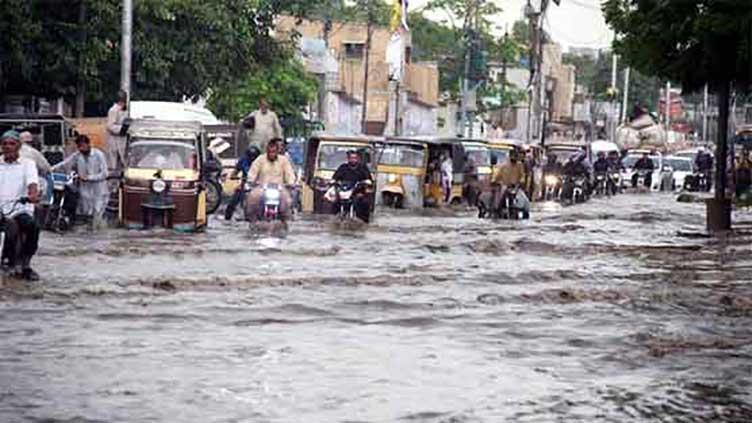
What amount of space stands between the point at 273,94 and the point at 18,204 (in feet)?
151

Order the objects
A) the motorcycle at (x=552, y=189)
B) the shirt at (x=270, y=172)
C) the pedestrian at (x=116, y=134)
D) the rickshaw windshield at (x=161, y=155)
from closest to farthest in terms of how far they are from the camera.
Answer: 1. the rickshaw windshield at (x=161, y=155)
2. the shirt at (x=270, y=172)
3. the pedestrian at (x=116, y=134)
4. the motorcycle at (x=552, y=189)

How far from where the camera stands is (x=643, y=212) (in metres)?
43.2

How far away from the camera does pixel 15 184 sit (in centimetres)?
1736

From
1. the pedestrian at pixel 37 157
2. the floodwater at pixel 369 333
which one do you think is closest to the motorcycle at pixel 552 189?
the floodwater at pixel 369 333

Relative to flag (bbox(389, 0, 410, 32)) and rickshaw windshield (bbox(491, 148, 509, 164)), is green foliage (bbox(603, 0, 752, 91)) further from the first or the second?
flag (bbox(389, 0, 410, 32))

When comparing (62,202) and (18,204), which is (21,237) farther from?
(62,202)

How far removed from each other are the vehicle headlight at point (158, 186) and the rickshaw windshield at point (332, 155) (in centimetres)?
862

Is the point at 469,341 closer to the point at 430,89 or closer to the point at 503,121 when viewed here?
the point at 430,89

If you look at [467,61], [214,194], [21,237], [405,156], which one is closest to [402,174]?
[405,156]

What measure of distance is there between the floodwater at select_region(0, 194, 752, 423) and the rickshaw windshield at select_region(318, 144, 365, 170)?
33.9 ft

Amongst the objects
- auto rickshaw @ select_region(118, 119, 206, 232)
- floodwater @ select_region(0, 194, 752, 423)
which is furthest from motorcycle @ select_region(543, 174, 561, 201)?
floodwater @ select_region(0, 194, 752, 423)

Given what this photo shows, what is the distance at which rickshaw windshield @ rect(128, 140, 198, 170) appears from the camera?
89.7 feet

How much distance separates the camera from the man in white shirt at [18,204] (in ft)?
56.9

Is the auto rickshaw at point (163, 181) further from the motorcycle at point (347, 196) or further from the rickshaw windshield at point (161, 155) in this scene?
the motorcycle at point (347, 196)
